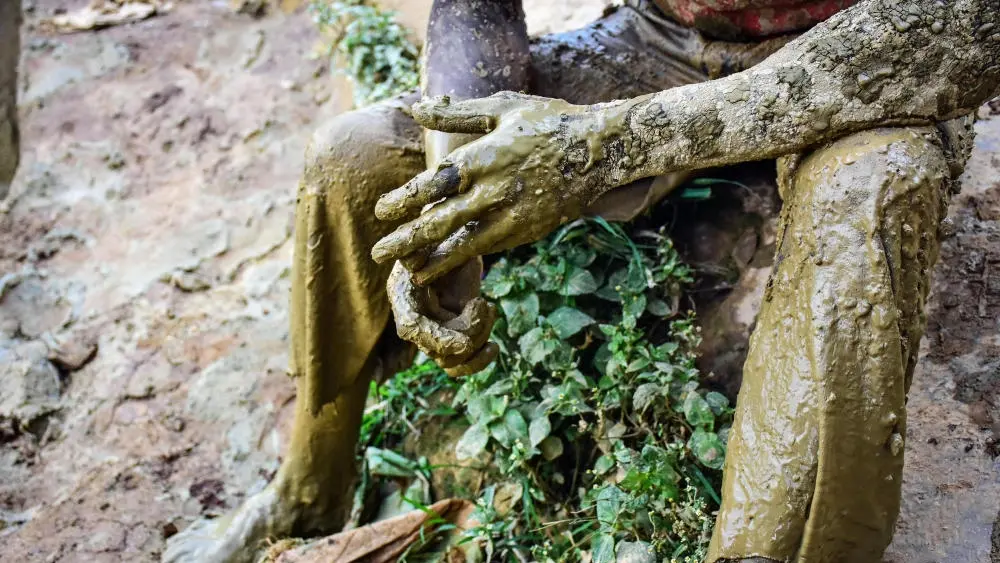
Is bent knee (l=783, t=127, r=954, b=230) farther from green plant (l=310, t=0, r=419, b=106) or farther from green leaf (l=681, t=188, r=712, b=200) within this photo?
green plant (l=310, t=0, r=419, b=106)

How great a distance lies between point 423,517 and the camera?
1.79 m

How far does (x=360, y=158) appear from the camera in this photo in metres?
1.57

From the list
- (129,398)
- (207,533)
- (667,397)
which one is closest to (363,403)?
(207,533)

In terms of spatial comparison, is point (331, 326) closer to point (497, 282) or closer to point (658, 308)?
point (497, 282)

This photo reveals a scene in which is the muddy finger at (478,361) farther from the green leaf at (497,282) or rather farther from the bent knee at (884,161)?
the green leaf at (497,282)

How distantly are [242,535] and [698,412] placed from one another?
100cm

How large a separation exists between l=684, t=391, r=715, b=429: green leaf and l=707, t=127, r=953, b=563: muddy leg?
436 mm

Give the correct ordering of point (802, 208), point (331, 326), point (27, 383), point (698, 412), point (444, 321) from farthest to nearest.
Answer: point (27, 383)
point (331, 326)
point (698, 412)
point (444, 321)
point (802, 208)

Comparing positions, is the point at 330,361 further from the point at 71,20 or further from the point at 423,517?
the point at 71,20

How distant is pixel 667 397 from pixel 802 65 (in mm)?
740

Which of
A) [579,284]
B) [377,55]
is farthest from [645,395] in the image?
[377,55]

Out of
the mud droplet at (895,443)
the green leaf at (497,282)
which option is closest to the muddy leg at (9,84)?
the green leaf at (497,282)

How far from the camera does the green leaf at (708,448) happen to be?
152cm

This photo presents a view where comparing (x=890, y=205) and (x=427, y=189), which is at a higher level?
(x=427, y=189)
